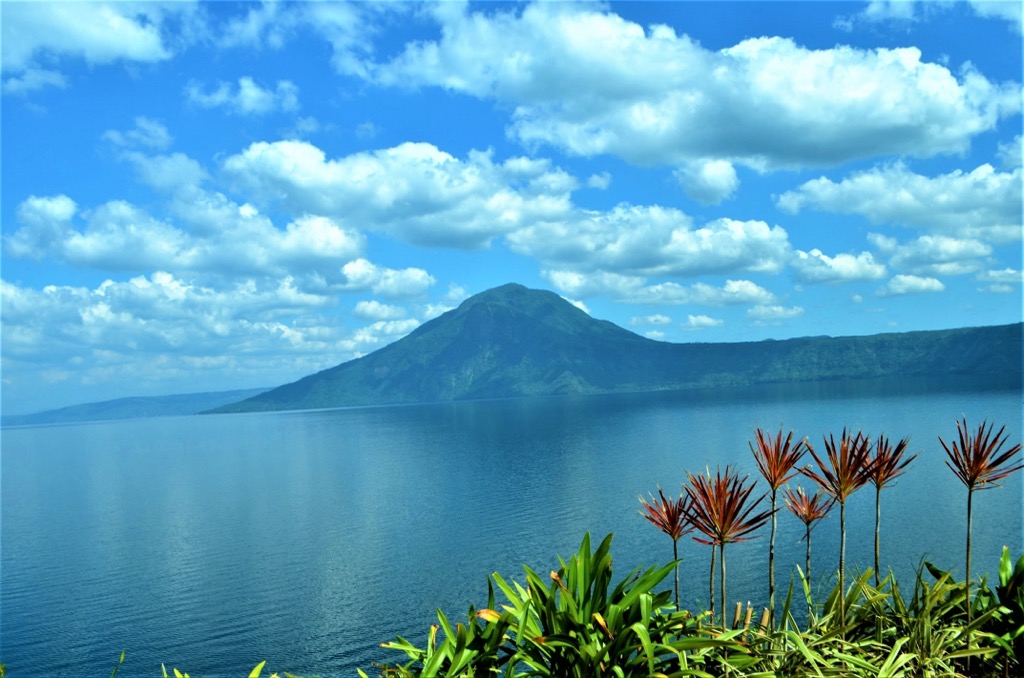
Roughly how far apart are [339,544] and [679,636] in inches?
2055

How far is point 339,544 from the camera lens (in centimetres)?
5622

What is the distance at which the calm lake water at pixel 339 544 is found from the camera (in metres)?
36.7

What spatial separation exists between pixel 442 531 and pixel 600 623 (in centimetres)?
5503

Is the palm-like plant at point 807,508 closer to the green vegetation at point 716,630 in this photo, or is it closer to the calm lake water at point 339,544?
the green vegetation at point 716,630

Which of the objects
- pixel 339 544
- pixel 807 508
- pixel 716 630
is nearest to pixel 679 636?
pixel 716 630

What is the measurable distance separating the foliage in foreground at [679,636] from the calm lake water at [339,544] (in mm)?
1631

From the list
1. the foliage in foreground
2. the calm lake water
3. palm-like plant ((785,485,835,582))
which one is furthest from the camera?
the calm lake water

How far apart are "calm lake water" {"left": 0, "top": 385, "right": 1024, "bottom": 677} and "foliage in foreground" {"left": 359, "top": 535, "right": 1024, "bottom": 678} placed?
1.63 m

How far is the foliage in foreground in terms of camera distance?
670 centimetres

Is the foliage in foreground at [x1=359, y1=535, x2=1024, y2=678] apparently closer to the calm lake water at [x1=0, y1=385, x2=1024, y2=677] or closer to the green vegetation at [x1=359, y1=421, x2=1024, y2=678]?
the green vegetation at [x1=359, y1=421, x2=1024, y2=678]

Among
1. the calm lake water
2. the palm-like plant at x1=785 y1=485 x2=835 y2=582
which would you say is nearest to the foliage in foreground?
the palm-like plant at x1=785 y1=485 x2=835 y2=582

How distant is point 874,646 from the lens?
335 inches

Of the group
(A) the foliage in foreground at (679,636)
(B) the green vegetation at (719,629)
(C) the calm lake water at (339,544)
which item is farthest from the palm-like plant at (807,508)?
(C) the calm lake water at (339,544)

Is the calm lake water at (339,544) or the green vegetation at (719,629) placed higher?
the green vegetation at (719,629)
